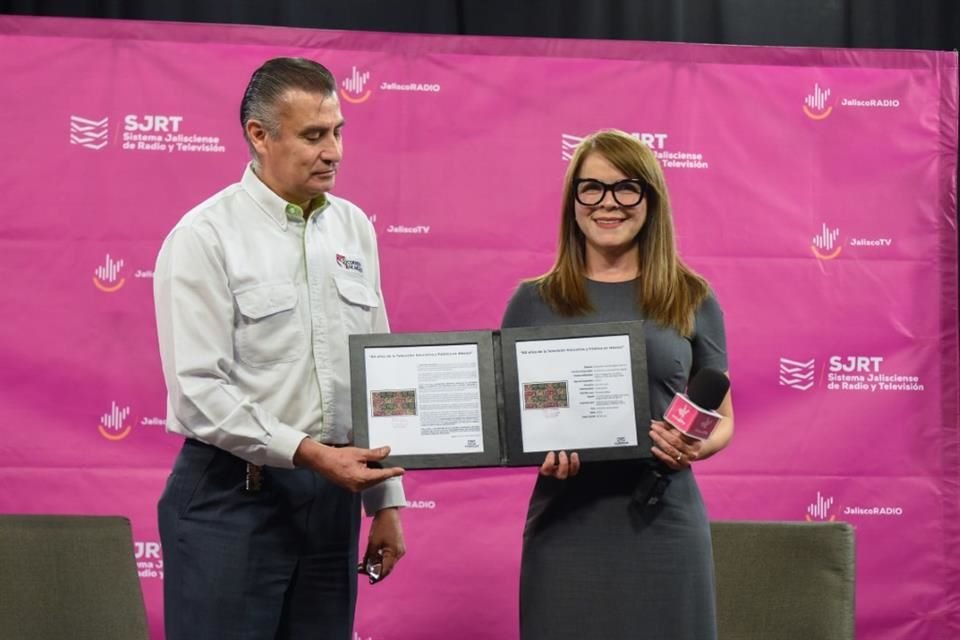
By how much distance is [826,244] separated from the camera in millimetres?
4402

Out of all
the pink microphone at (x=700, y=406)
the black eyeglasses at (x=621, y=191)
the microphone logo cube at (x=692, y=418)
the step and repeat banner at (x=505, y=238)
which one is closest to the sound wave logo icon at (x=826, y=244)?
the step and repeat banner at (x=505, y=238)

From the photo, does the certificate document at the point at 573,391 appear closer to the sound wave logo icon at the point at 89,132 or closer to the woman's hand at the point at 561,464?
the woman's hand at the point at 561,464

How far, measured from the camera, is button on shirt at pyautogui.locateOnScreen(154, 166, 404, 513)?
2.39 meters

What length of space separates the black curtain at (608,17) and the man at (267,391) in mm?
2225

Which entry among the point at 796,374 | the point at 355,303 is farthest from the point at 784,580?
the point at 355,303

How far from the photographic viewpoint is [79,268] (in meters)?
4.19

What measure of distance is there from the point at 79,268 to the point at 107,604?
4.54 feet

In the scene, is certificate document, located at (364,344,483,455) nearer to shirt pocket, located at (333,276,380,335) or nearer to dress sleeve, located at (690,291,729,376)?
shirt pocket, located at (333,276,380,335)

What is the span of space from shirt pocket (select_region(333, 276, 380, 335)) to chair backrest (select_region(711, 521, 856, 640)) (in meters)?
1.48

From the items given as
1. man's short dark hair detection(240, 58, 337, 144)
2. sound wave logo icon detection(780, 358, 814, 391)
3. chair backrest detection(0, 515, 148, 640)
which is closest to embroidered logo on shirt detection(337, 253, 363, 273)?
man's short dark hair detection(240, 58, 337, 144)

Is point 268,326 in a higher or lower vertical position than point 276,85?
lower

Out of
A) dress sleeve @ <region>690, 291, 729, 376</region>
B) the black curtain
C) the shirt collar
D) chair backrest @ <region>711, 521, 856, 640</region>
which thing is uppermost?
the black curtain

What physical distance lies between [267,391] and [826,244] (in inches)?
104

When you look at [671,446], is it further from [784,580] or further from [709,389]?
[784,580]
